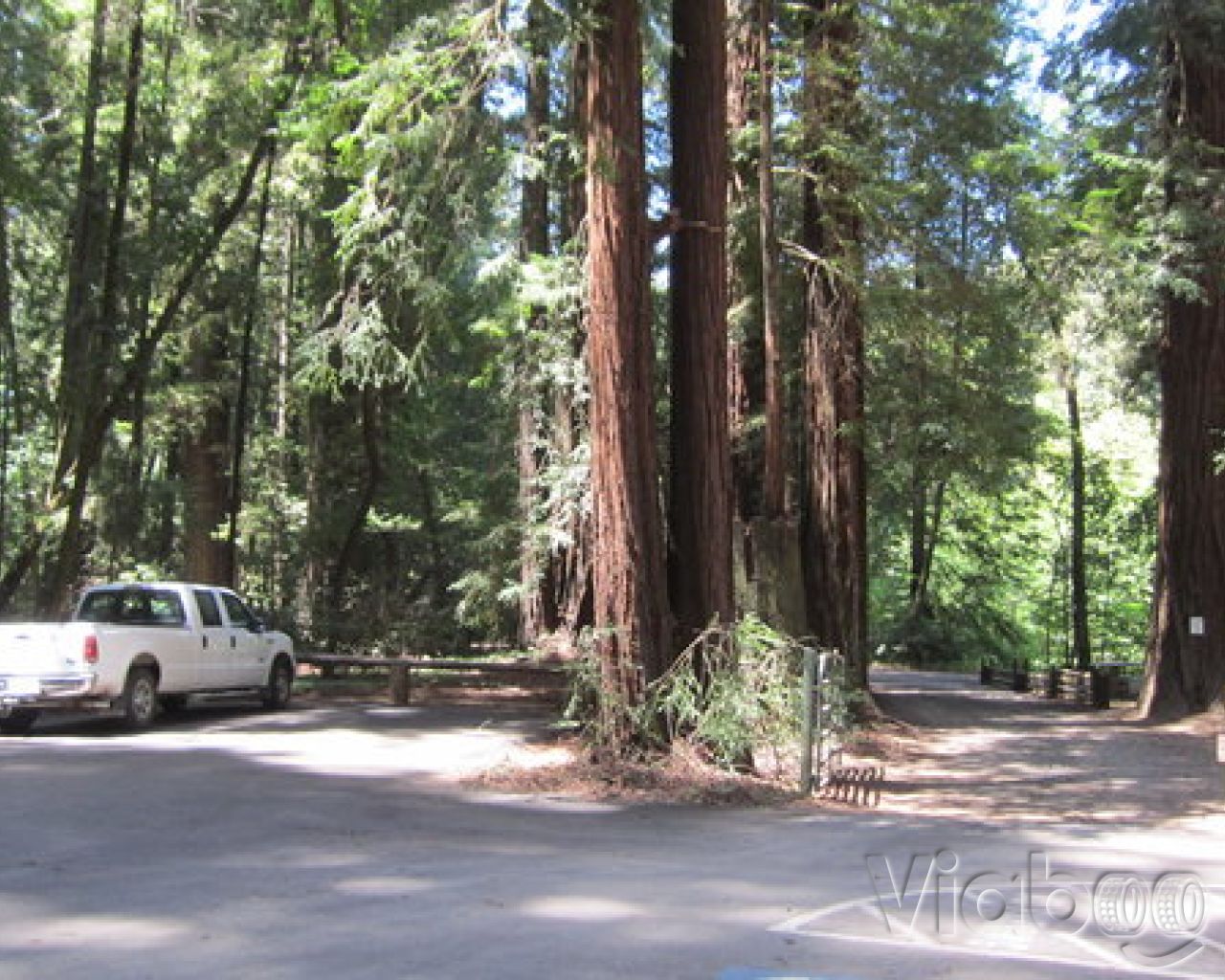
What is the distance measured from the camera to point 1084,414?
4262cm

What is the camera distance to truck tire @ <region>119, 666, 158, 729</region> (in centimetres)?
1574

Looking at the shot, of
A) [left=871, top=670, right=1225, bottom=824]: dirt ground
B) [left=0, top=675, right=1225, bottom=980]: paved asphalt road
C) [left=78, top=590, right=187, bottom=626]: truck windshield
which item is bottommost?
[left=871, top=670, right=1225, bottom=824]: dirt ground

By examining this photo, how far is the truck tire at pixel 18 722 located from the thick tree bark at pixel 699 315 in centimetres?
835

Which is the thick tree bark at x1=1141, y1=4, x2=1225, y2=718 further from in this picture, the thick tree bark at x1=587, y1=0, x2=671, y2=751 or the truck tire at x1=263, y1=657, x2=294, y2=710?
the truck tire at x1=263, y1=657, x2=294, y2=710

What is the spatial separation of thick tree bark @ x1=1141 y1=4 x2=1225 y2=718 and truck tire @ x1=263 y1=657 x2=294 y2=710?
14.9 metres

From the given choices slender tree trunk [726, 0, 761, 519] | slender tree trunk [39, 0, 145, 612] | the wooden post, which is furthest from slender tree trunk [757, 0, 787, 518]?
slender tree trunk [39, 0, 145, 612]

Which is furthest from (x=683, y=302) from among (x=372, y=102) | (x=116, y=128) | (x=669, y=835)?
(x=116, y=128)

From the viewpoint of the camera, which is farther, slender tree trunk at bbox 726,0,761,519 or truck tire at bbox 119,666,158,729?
slender tree trunk at bbox 726,0,761,519

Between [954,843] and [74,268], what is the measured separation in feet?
57.7

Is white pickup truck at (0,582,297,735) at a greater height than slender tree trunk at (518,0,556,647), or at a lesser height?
lesser

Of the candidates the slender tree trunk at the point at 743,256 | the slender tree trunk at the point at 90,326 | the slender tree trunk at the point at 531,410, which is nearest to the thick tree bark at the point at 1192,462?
the slender tree trunk at the point at 743,256

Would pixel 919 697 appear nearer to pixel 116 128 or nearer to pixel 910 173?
pixel 910 173

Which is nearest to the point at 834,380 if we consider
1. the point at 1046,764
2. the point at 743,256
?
the point at 743,256

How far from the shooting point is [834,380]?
19297 millimetres
